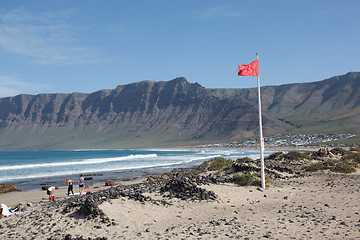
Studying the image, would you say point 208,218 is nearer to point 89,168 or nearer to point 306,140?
point 89,168

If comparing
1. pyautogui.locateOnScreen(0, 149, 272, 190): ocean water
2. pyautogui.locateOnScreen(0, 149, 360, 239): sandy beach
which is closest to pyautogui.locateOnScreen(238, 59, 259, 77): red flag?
pyautogui.locateOnScreen(0, 149, 360, 239): sandy beach

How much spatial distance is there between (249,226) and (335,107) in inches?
7774

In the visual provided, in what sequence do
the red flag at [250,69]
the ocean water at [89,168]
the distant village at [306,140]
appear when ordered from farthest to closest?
the distant village at [306,140]
the ocean water at [89,168]
the red flag at [250,69]

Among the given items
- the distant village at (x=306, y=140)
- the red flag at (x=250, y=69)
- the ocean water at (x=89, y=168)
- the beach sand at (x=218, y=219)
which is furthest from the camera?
the distant village at (x=306, y=140)

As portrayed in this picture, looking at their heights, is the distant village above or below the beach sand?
below

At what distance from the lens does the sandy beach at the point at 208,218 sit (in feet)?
29.8

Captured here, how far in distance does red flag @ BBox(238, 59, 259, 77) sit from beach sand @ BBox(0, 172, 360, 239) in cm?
550

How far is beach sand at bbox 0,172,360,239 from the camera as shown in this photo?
29.6ft

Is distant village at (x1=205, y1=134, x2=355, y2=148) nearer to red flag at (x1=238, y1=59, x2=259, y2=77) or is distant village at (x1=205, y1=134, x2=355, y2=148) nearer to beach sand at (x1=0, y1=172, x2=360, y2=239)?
red flag at (x1=238, y1=59, x2=259, y2=77)

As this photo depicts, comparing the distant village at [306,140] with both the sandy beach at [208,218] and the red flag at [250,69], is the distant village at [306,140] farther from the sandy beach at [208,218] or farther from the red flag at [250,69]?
the sandy beach at [208,218]

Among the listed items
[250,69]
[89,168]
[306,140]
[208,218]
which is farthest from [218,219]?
[306,140]

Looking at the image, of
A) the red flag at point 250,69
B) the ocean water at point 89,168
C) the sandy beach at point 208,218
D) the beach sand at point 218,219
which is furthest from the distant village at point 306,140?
the beach sand at point 218,219

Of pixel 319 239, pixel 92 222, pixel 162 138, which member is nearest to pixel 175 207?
pixel 92 222

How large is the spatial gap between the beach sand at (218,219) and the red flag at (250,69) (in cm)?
550
